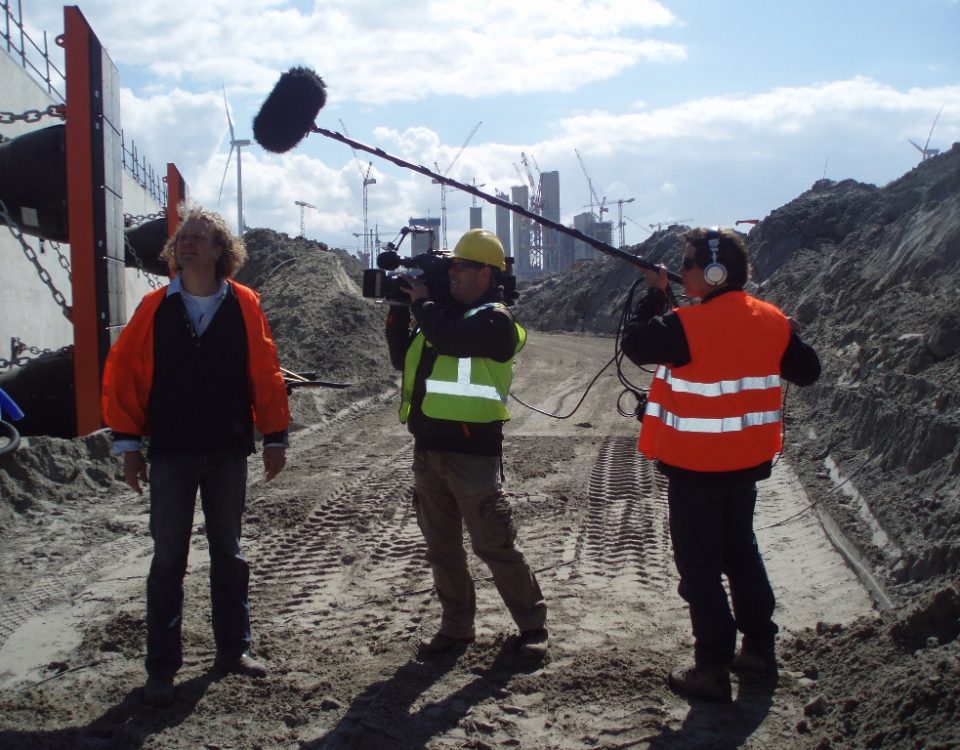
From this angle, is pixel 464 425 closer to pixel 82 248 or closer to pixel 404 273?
pixel 404 273

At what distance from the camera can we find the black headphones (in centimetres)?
380

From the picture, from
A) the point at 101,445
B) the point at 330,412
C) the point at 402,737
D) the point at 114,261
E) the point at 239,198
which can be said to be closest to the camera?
the point at 402,737

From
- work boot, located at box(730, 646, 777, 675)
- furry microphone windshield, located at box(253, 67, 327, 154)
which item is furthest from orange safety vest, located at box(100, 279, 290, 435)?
work boot, located at box(730, 646, 777, 675)

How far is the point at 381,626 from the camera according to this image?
16.0 feet

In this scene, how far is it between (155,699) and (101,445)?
4693mm

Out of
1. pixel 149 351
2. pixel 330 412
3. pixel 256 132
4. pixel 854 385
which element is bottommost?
pixel 330 412

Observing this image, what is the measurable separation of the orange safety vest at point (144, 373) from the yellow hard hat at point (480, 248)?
39.1 inches

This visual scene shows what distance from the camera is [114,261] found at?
28.5ft

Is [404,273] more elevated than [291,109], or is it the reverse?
[291,109]

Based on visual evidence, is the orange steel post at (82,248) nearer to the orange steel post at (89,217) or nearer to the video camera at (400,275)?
the orange steel post at (89,217)

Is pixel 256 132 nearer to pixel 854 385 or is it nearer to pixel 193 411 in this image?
pixel 193 411

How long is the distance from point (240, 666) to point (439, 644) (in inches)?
36.2

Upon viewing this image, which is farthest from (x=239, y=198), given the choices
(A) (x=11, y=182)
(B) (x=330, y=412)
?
(A) (x=11, y=182)

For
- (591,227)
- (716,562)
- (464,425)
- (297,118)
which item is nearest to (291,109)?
(297,118)
